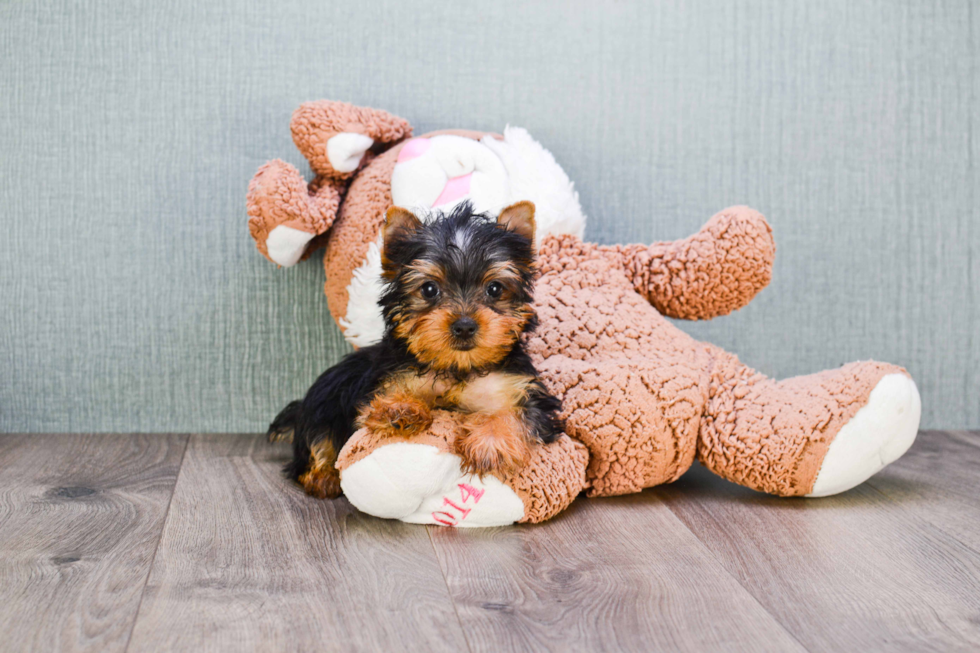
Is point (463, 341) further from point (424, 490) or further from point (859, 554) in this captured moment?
point (859, 554)

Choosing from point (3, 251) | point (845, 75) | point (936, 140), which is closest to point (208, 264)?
point (3, 251)

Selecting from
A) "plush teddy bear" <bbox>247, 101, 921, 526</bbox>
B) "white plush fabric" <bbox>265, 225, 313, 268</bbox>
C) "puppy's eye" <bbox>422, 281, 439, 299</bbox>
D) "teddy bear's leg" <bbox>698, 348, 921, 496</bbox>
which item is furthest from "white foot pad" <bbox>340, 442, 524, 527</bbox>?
"white plush fabric" <bbox>265, 225, 313, 268</bbox>

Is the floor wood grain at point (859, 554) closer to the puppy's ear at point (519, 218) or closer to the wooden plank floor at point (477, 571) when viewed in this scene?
the wooden plank floor at point (477, 571)

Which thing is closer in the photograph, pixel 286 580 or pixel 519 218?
pixel 286 580

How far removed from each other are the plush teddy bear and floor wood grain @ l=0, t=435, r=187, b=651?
47 cm

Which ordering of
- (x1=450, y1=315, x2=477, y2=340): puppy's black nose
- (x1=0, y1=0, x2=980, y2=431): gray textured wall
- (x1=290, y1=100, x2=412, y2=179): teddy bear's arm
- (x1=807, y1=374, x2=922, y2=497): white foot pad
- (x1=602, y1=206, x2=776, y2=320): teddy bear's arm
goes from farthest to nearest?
1. (x1=0, y1=0, x2=980, y2=431): gray textured wall
2. (x1=290, y1=100, x2=412, y2=179): teddy bear's arm
3. (x1=602, y1=206, x2=776, y2=320): teddy bear's arm
4. (x1=807, y1=374, x2=922, y2=497): white foot pad
5. (x1=450, y1=315, x2=477, y2=340): puppy's black nose

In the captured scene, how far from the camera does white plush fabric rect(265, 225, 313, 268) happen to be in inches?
82.4

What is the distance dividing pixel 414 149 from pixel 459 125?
0.41 m

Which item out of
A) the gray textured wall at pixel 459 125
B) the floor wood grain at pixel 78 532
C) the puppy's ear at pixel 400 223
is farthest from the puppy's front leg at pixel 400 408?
the gray textured wall at pixel 459 125

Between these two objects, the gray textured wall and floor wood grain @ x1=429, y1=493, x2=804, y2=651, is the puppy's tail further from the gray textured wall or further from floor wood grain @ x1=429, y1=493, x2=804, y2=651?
floor wood grain @ x1=429, y1=493, x2=804, y2=651

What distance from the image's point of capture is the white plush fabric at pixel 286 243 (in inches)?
82.4

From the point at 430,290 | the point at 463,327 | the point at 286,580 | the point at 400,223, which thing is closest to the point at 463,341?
the point at 463,327

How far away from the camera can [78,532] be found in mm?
1626

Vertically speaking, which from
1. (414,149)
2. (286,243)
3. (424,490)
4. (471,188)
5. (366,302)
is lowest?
(424,490)
